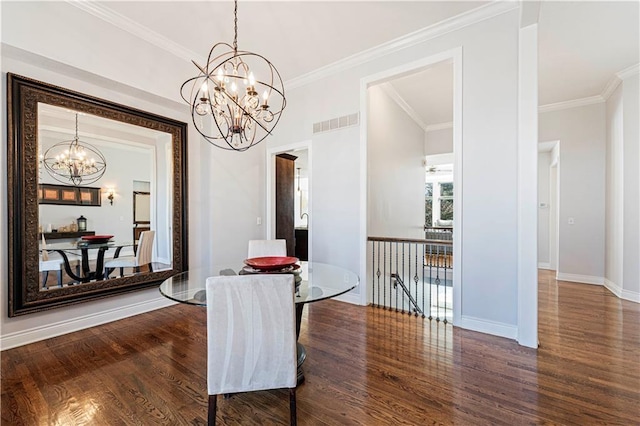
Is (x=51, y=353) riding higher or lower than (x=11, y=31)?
lower

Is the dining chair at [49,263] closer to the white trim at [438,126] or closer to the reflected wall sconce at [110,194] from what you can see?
the reflected wall sconce at [110,194]

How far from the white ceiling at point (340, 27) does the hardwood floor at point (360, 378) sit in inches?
127

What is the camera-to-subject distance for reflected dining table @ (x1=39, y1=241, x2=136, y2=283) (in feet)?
9.21

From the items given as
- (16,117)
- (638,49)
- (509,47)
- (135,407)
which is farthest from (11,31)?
(638,49)

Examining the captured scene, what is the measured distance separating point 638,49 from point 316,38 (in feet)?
13.0

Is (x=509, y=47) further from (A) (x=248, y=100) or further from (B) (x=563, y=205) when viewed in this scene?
(B) (x=563, y=205)

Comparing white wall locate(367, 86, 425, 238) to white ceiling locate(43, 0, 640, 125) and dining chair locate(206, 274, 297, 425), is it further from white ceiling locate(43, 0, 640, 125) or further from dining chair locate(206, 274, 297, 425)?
dining chair locate(206, 274, 297, 425)

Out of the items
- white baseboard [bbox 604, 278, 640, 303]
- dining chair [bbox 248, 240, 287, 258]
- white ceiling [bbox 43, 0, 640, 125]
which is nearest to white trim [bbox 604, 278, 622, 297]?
white baseboard [bbox 604, 278, 640, 303]

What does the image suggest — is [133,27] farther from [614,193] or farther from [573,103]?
[614,193]

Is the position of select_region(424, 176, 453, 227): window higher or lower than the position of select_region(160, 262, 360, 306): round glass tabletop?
higher

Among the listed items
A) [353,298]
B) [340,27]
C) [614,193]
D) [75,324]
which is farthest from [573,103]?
[75,324]

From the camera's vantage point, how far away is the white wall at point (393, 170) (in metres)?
4.48

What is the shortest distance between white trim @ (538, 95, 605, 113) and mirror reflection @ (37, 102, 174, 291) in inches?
254

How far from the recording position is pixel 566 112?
507 centimetres
